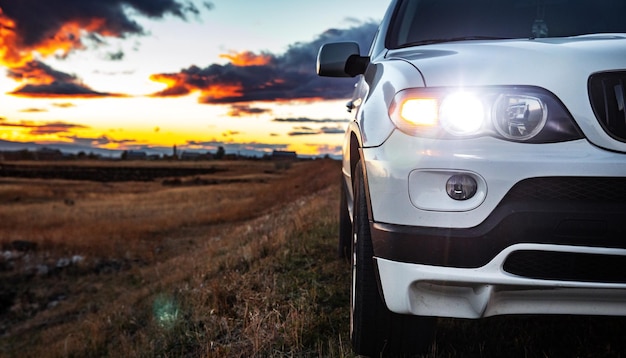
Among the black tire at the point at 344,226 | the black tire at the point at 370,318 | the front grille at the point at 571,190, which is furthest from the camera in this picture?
the black tire at the point at 344,226

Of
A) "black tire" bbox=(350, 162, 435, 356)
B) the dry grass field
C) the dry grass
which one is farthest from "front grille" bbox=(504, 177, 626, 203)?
the dry grass

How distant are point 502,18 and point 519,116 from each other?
1563 millimetres

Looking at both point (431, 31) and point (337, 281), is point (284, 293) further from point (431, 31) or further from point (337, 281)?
point (431, 31)

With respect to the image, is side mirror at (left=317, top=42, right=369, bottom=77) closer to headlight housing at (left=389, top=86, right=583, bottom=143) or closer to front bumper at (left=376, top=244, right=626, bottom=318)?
headlight housing at (left=389, top=86, right=583, bottom=143)

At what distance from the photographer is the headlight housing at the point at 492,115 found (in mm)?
2152

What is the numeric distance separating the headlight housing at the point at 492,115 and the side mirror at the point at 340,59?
4.20 feet

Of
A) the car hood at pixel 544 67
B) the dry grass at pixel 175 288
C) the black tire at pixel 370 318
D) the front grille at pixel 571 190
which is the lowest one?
the dry grass at pixel 175 288

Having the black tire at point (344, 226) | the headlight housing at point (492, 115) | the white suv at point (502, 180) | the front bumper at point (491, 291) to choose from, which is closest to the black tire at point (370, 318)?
the white suv at point (502, 180)

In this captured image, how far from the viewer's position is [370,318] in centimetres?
262

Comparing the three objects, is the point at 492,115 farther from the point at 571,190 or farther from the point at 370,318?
the point at 370,318

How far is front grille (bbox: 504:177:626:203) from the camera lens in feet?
6.84

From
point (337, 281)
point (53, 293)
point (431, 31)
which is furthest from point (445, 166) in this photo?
point (53, 293)

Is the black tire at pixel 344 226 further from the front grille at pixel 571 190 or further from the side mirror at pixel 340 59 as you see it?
the front grille at pixel 571 190

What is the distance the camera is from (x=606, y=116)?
216cm
